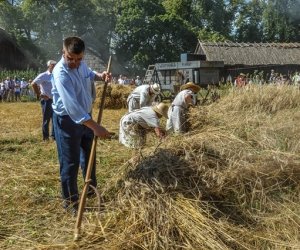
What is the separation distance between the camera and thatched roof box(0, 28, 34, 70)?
126ft

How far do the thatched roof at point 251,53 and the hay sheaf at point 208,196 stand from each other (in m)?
27.5

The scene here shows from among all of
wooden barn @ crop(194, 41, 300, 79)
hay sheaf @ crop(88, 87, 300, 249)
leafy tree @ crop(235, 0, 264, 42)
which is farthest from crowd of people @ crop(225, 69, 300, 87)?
leafy tree @ crop(235, 0, 264, 42)

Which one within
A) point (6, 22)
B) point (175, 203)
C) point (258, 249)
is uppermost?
point (6, 22)

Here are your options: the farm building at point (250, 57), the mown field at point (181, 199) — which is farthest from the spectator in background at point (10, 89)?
the mown field at point (181, 199)

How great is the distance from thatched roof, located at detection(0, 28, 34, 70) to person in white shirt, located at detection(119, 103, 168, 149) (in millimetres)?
33268

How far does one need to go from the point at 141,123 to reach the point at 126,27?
40.7 metres

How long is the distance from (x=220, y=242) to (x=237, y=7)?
50.7 m

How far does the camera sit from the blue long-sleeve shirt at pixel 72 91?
3.99 meters

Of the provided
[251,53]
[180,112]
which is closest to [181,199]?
[180,112]

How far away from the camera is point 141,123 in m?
6.99

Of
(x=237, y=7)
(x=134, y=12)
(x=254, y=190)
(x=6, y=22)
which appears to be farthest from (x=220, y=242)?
(x=237, y=7)

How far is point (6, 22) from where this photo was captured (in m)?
47.0

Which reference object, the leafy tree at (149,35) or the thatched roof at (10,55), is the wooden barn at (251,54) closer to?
the leafy tree at (149,35)

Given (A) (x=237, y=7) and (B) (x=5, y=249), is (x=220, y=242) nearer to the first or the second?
(B) (x=5, y=249)
